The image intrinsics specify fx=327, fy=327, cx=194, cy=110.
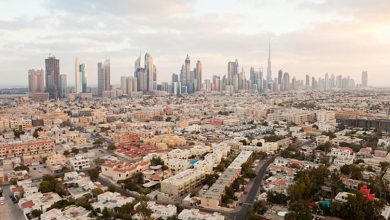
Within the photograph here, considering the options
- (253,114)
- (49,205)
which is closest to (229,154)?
(49,205)

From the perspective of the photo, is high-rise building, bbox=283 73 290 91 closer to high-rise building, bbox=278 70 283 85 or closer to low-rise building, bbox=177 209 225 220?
high-rise building, bbox=278 70 283 85

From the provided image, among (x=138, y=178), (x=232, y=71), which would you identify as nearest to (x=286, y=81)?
(x=232, y=71)

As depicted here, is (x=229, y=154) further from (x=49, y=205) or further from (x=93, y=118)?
(x=93, y=118)

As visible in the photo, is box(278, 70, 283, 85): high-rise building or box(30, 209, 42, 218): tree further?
box(278, 70, 283, 85): high-rise building

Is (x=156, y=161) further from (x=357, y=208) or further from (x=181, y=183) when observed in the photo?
(x=357, y=208)

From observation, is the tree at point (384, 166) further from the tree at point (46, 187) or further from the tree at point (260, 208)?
the tree at point (46, 187)

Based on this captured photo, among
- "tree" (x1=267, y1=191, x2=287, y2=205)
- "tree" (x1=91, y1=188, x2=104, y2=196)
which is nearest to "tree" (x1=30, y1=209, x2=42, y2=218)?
"tree" (x1=91, y1=188, x2=104, y2=196)
